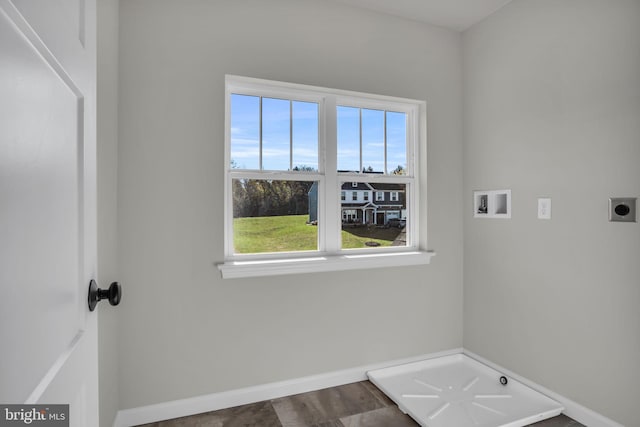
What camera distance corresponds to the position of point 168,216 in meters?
2.05

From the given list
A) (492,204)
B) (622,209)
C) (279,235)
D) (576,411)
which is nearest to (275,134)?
(279,235)

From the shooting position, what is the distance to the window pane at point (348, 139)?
2584mm

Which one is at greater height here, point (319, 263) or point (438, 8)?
point (438, 8)

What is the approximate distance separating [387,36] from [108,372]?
108 inches

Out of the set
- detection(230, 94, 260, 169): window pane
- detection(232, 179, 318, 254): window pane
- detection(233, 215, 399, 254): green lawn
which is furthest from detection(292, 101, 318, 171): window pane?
detection(233, 215, 399, 254): green lawn

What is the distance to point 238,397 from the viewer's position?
2.18 meters

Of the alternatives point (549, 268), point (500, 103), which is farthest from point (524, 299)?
point (500, 103)

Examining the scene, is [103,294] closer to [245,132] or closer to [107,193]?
[107,193]

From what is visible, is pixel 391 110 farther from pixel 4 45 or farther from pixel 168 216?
pixel 4 45

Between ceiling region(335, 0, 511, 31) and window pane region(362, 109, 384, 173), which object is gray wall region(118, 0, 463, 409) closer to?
ceiling region(335, 0, 511, 31)

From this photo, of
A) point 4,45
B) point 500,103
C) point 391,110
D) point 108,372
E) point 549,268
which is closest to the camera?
point 4,45

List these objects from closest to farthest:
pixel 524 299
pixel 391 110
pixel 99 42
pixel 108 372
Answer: pixel 99 42 → pixel 108 372 → pixel 524 299 → pixel 391 110

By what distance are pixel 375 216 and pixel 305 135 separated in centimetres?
82

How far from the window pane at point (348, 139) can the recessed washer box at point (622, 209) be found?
4.98 ft
